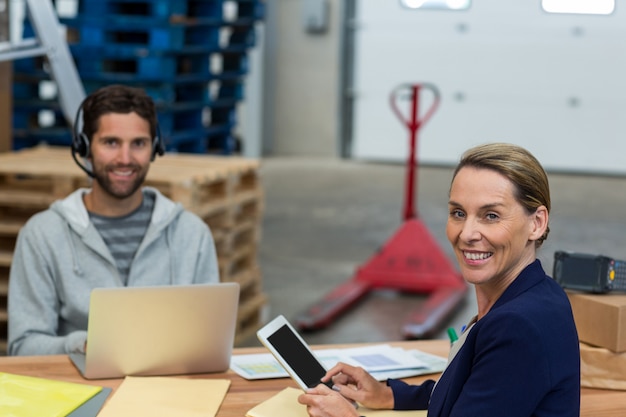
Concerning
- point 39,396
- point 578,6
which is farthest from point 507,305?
point 578,6

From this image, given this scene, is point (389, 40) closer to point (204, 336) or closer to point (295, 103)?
point (295, 103)

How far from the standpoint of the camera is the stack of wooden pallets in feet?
16.7

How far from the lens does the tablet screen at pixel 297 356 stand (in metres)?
2.57

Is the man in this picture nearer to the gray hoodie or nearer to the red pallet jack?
the gray hoodie

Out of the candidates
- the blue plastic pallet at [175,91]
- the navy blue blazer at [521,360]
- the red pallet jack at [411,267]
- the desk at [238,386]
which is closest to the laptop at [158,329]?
the desk at [238,386]

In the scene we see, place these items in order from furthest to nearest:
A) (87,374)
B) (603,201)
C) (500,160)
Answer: (603,201)
(87,374)
(500,160)

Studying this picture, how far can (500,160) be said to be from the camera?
7.09 feet

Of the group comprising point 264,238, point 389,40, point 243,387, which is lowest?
point 264,238

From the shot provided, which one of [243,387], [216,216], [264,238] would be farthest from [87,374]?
[264,238]

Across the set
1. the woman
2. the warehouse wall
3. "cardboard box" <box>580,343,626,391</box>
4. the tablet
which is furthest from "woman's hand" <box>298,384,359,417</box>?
the warehouse wall

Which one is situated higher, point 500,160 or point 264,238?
point 500,160

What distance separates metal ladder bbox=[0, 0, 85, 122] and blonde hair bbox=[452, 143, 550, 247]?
3545 mm

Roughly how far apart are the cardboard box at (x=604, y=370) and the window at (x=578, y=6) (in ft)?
33.3

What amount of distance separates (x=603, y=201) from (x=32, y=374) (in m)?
9.32
